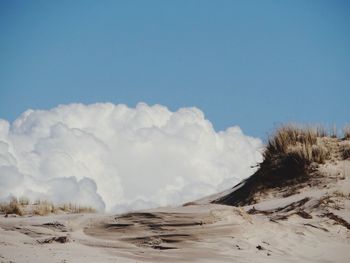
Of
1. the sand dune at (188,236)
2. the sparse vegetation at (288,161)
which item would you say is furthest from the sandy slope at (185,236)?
the sparse vegetation at (288,161)

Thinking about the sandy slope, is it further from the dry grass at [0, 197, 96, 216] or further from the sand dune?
the dry grass at [0, 197, 96, 216]

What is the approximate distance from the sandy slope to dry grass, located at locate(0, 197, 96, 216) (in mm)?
3599

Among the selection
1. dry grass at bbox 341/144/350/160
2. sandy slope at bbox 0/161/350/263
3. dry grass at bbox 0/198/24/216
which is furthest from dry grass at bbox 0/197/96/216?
dry grass at bbox 341/144/350/160

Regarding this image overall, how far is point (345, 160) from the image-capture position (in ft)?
39.3

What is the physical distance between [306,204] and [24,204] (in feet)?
25.1

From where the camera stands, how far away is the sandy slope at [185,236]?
20.6 feet

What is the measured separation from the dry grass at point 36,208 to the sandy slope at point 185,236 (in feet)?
11.8

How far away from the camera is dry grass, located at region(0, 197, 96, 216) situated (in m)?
12.1

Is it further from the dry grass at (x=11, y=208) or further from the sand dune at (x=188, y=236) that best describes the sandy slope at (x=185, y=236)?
the dry grass at (x=11, y=208)

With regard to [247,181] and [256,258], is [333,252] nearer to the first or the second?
A: [256,258]

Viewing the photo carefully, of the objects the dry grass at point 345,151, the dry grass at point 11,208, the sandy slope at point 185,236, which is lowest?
the sandy slope at point 185,236

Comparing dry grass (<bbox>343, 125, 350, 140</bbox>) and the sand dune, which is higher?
dry grass (<bbox>343, 125, 350, 140</bbox>)

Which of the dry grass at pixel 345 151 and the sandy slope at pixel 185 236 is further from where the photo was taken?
the dry grass at pixel 345 151

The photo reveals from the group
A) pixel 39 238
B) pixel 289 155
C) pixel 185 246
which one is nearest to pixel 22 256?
pixel 39 238
